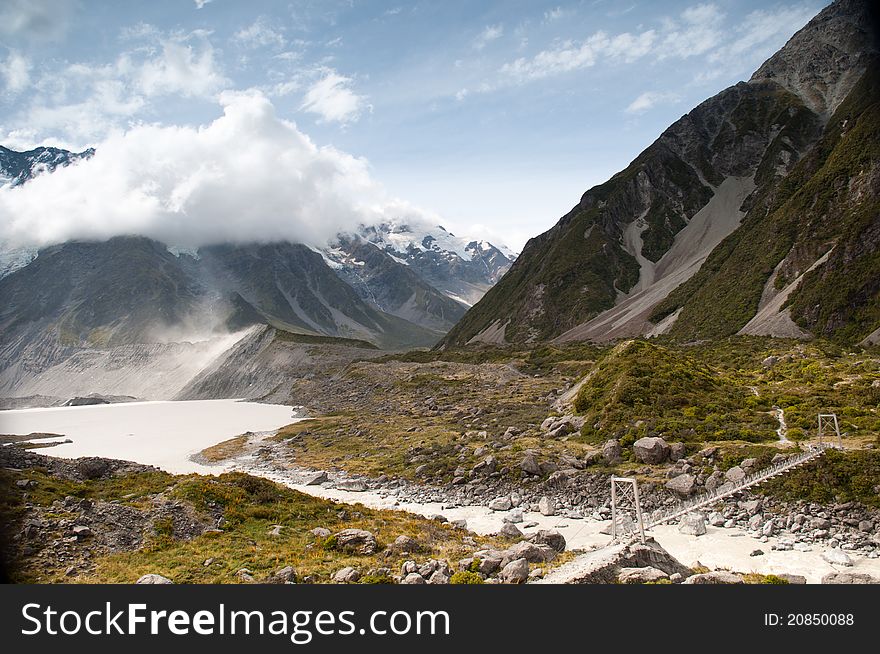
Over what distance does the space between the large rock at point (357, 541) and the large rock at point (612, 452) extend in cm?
1757

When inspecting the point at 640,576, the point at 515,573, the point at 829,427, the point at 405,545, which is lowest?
the point at 405,545

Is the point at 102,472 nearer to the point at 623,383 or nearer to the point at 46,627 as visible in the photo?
the point at 46,627

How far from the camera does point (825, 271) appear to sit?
81.1 m

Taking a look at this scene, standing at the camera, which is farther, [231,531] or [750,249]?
[750,249]

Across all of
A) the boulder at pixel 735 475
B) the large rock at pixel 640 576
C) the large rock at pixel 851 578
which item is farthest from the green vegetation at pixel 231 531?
the boulder at pixel 735 475

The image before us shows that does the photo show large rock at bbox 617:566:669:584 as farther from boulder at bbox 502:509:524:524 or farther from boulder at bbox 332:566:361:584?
boulder at bbox 502:509:524:524

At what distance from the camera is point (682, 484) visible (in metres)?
26.4

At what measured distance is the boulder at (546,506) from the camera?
26891 millimetres

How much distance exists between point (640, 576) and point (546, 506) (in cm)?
1395

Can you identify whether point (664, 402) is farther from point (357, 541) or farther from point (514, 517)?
point (357, 541)

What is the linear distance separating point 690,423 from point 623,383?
734 centimetres

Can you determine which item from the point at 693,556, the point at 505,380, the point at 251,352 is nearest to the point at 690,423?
the point at 693,556

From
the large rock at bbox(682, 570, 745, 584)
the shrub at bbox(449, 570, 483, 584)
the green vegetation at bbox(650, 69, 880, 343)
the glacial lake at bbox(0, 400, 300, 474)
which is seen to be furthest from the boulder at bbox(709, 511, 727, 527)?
the green vegetation at bbox(650, 69, 880, 343)

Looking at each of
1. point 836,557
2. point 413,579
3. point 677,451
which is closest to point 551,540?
point 413,579
